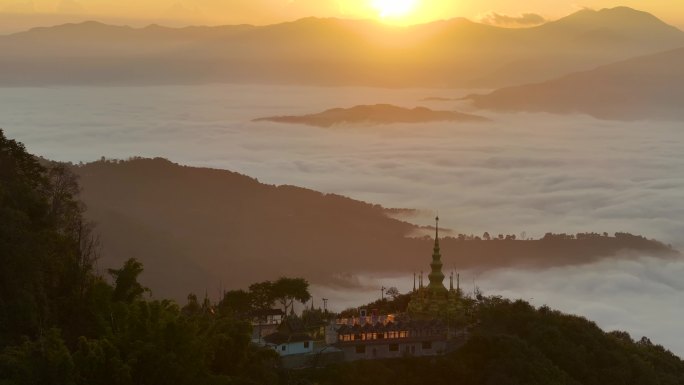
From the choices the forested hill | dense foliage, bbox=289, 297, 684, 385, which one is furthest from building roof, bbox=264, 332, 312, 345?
the forested hill

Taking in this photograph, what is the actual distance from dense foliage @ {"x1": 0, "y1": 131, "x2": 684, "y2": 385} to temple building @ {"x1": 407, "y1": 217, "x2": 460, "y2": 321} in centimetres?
130

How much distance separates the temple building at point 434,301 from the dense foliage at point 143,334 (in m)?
1.30

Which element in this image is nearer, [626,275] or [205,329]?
[205,329]

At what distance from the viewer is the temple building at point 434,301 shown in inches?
2207

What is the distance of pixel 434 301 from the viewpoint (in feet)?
189

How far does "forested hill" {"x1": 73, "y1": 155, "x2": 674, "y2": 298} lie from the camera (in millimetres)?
123312

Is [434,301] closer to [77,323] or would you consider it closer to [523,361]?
[523,361]

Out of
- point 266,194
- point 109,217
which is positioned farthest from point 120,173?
point 109,217

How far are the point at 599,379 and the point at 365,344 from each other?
35.2 ft

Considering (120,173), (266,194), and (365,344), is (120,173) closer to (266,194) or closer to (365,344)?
(266,194)

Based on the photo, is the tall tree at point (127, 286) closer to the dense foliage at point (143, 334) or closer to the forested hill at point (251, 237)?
the dense foliage at point (143, 334)

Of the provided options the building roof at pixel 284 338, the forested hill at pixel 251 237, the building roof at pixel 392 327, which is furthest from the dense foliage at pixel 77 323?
the forested hill at pixel 251 237

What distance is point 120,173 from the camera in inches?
6658

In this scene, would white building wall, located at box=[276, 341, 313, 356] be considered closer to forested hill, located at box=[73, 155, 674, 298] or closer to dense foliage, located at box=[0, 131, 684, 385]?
dense foliage, located at box=[0, 131, 684, 385]
